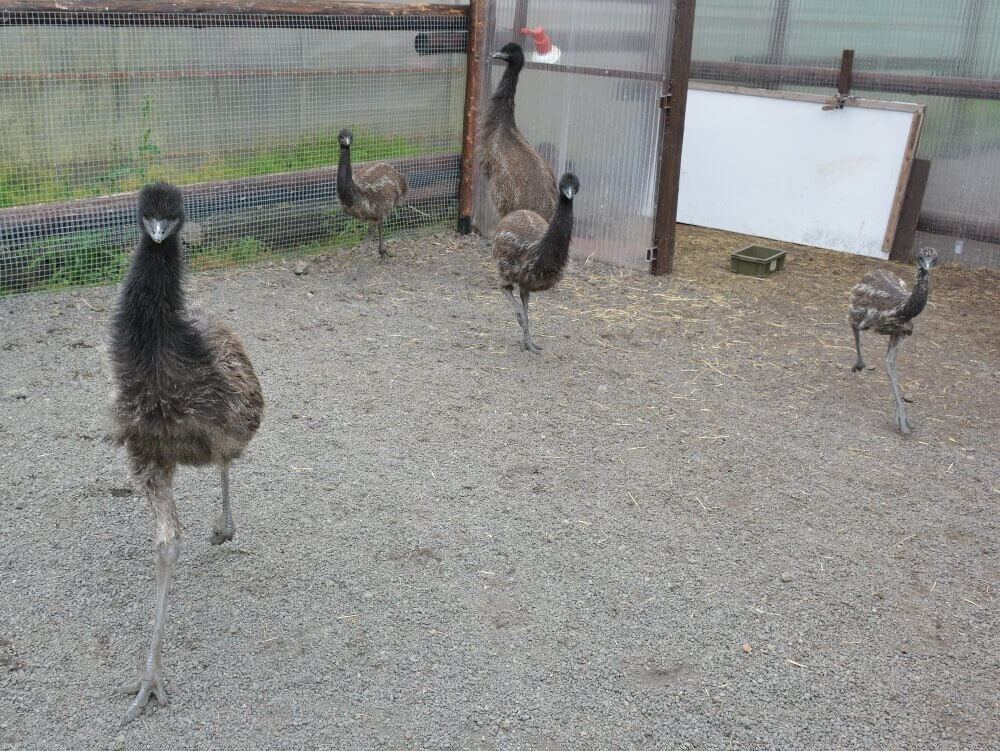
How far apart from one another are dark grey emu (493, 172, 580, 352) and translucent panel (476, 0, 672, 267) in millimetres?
1942

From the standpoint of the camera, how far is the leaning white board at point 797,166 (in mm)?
9062

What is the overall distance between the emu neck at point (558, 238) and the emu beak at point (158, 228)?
3337 mm

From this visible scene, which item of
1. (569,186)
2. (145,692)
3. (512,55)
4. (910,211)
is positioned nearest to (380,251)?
(512,55)

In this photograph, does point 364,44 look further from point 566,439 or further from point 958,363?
point 958,363

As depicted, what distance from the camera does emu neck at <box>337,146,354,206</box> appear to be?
740 cm

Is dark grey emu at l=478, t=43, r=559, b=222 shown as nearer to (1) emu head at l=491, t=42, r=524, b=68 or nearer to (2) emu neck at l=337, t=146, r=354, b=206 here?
(1) emu head at l=491, t=42, r=524, b=68

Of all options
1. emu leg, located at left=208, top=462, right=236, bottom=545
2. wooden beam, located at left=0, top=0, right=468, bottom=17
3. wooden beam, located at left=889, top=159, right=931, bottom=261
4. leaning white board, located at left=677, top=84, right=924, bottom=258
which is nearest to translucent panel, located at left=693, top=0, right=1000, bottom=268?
wooden beam, located at left=889, top=159, right=931, bottom=261

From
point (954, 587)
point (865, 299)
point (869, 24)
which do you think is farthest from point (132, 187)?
point (869, 24)

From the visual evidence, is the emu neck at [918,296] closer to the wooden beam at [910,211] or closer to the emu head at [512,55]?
the wooden beam at [910,211]

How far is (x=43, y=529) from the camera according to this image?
4156 mm

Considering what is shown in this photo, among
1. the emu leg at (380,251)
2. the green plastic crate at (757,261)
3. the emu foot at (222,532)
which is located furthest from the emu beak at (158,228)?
the green plastic crate at (757,261)

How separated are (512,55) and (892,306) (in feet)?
13.4

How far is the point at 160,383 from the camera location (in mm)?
3223

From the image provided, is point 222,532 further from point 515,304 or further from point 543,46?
point 543,46
